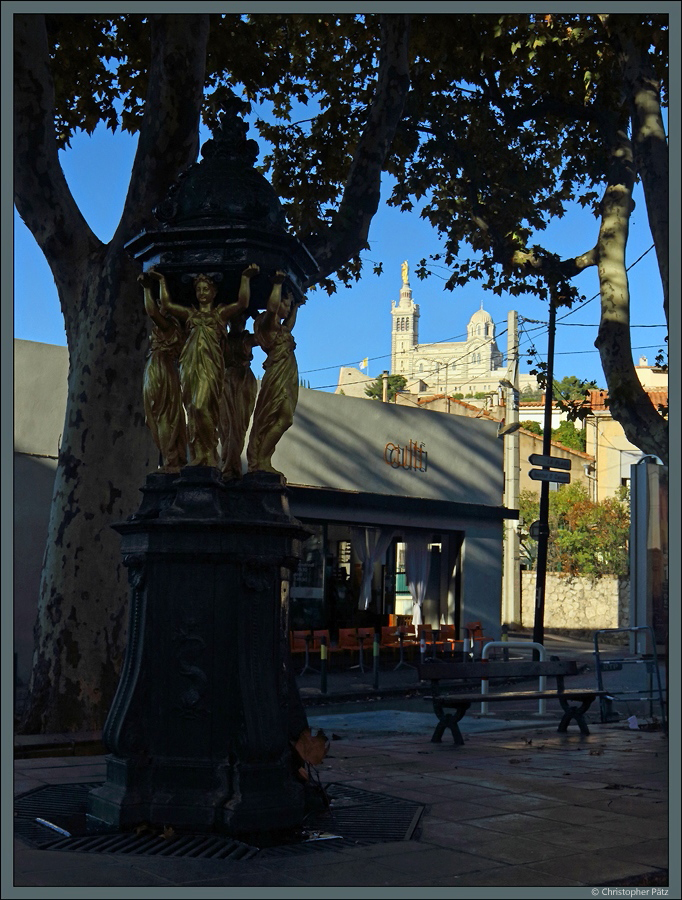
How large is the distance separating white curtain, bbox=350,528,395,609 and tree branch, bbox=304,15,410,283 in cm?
1170

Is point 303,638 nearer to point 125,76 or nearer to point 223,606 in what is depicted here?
point 125,76

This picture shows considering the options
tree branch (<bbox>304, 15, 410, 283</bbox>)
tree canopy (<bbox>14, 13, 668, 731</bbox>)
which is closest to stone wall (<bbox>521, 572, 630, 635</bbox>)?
tree canopy (<bbox>14, 13, 668, 731</bbox>)

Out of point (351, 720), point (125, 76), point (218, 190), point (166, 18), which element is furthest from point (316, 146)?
point (218, 190)

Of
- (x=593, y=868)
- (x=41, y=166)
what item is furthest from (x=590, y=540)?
(x=593, y=868)

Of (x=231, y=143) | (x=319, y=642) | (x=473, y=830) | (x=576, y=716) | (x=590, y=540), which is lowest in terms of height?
(x=319, y=642)

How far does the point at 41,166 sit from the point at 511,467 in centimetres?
2208

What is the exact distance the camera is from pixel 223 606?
629cm

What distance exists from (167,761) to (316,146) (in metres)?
11.1

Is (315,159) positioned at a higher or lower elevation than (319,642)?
higher

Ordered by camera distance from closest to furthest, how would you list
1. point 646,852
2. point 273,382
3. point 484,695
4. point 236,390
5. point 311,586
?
point 646,852 < point 273,382 < point 236,390 < point 484,695 < point 311,586

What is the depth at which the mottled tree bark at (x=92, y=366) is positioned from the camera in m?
10.1

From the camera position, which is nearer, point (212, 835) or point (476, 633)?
point (212, 835)

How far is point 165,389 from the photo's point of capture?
22.5 feet

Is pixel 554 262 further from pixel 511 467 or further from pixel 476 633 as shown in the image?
pixel 511 467
